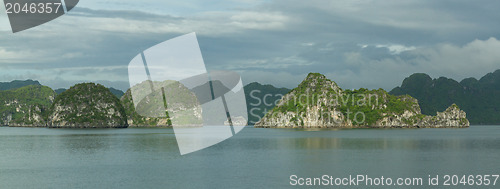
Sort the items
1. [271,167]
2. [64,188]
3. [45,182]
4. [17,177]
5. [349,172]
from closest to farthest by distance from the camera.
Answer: [64,188] < [45,182] < [17,177] < [349,172] < [271,167]

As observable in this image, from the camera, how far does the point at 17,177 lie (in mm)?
59750

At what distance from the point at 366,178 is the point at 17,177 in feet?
149

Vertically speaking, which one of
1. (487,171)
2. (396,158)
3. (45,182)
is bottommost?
(396,158)

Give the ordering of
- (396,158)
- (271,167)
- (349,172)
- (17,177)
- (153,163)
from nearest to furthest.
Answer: (17,177) < (349,172) < (271,167) < (153,163) < (396,158)

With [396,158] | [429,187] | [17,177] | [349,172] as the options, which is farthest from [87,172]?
[396,158]

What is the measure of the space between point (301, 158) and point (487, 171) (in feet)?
105

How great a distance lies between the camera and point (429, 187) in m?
51.1

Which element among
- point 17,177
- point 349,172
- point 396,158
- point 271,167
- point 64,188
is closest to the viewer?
point 64,188

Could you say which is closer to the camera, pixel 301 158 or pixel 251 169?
pixel 251 169

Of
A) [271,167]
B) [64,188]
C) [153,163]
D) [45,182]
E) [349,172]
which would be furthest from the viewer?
[153,163]

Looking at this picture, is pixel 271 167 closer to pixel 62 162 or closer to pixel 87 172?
pixel 87 172

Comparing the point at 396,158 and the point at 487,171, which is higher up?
the point at 487,171

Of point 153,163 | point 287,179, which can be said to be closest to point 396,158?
point 287,179

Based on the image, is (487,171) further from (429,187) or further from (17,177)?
(17,177)
